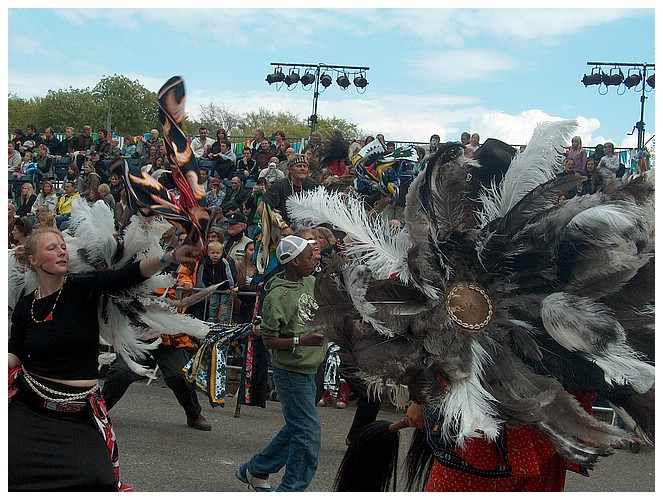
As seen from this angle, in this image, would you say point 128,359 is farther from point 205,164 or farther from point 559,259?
point 205,164

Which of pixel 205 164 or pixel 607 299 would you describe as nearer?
pixel 607 299

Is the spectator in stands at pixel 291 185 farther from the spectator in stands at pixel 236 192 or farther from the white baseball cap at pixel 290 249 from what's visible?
the spectator in stands at pixel 236 192

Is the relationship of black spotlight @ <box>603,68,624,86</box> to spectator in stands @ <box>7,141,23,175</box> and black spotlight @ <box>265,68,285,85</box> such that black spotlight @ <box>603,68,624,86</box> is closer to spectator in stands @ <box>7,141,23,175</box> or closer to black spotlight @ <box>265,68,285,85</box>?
black spotlight @ <box>265,68,285,85</box>

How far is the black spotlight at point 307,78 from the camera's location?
19.2 metres

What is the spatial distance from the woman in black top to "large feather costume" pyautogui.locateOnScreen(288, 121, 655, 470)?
1066mm

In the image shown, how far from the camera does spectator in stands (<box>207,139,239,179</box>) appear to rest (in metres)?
13.9

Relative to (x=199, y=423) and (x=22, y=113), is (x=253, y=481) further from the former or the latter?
(x=22, y=113)

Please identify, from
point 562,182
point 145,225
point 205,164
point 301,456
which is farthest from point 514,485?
point 205,164

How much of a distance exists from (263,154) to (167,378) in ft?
24.7

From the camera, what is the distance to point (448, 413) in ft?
8.78

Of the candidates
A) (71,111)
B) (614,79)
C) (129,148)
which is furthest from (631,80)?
(71,111)

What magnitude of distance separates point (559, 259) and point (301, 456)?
95.8 inches

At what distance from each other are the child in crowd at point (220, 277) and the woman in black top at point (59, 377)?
4.17m
